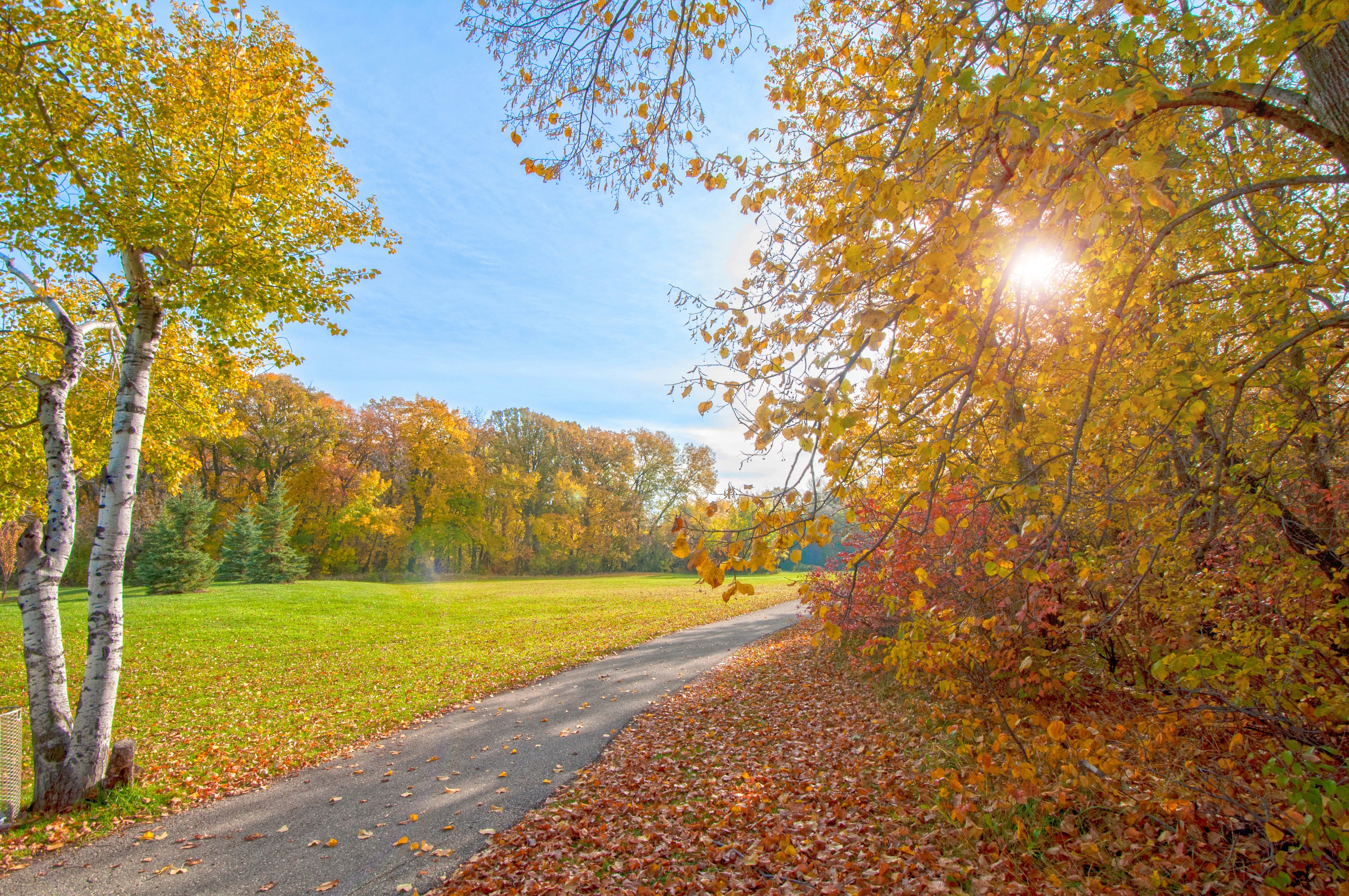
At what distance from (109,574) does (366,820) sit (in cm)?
355

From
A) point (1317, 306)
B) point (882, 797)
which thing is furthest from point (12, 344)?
point (1317, 306)

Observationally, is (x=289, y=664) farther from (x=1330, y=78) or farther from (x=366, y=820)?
(x=1330, y=78)

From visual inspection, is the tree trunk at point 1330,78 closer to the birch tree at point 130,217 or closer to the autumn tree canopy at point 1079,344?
the autumn tree canopy at point 1079,344

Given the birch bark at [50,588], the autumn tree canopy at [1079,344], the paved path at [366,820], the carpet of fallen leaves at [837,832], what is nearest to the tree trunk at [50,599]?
the birch bark at [50,588]

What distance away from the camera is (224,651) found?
480 inches

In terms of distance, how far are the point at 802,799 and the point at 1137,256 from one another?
5253mm

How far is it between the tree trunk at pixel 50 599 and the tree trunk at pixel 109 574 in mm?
111

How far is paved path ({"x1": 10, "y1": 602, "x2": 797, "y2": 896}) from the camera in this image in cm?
410

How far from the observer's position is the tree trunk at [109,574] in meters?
5.24

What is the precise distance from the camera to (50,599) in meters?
5.26

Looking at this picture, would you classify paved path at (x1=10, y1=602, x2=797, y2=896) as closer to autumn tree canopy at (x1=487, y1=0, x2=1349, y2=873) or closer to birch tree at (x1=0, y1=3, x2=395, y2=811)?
birch tree at (x1=0, y1=3, x2=395, y2=811)

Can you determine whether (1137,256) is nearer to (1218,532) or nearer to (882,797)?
(1218,532)

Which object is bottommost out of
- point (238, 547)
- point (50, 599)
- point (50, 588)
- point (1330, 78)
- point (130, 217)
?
point (50, 599)

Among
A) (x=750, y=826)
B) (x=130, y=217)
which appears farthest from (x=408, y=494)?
(x=750, y=826)
